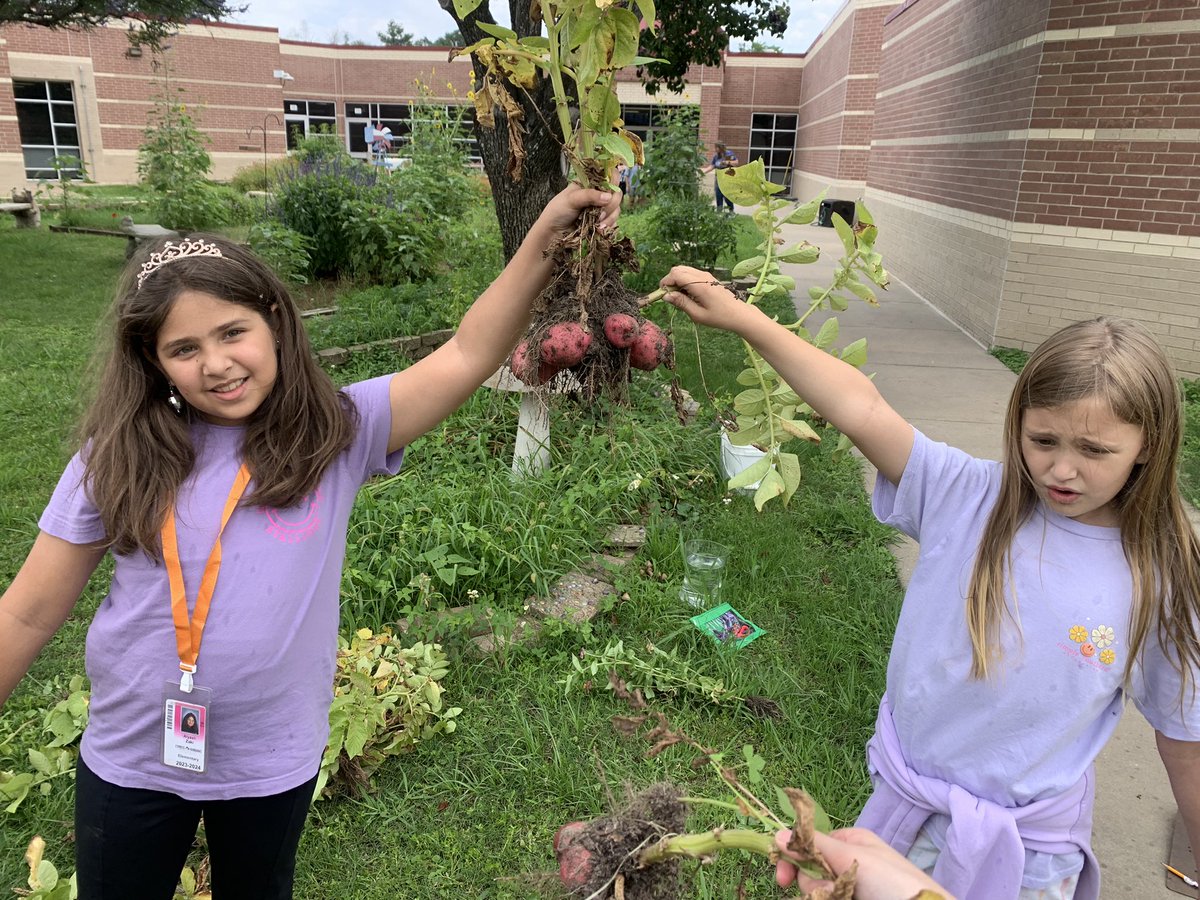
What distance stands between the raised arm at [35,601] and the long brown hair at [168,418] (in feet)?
0.29

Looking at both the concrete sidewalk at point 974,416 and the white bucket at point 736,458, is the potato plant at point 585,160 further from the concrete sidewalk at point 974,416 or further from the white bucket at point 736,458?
the white bucket at point 736,458

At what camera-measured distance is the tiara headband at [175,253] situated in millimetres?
1418

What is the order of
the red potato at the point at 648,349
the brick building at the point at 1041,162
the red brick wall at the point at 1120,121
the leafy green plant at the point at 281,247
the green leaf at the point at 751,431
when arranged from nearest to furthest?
the red potato at the point at 648,349, the green leaf at the point at 751,431, the red brick wall at the point at 1120,121, the brick building at the point at 1041,162, the leafy green plant at the point at 281,247

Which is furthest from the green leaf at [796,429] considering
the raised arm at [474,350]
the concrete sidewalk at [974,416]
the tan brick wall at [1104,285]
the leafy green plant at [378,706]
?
the tan brick wall at [1104,285]

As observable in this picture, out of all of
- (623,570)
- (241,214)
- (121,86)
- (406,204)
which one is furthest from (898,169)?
(121,86)

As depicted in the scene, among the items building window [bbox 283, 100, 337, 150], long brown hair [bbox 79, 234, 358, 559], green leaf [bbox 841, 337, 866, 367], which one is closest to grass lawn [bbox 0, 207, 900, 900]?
long brown hair [bbox 79, 234, 358, 559]

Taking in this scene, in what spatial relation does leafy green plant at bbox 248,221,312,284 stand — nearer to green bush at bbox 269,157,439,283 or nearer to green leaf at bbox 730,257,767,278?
green bush at bbox 269,157,439,283

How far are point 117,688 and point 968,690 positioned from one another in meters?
1.48

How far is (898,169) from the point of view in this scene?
494 inches

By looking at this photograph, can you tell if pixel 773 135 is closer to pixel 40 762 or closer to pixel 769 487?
pixel 769 487

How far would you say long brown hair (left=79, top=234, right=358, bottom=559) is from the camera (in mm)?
1368

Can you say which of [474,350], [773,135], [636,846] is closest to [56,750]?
[474,350]

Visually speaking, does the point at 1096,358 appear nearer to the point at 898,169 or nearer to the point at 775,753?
the point at 775,753

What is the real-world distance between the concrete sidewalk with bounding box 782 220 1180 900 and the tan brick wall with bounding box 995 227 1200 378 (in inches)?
23.9
